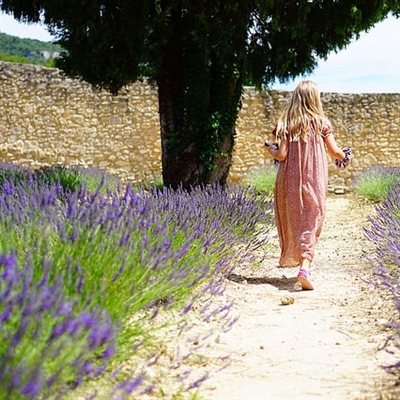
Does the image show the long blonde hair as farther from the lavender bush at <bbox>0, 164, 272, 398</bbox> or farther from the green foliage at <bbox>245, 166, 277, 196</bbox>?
the green foliage at <bbox>245, 166, 277, 196</bbox>

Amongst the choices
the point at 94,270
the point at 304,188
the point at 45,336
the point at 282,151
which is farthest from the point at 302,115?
the point at 45,336

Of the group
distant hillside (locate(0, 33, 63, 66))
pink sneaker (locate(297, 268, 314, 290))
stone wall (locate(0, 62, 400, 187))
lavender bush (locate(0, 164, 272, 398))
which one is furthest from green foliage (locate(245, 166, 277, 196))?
distant hillside (locate(0, 33, 63, 66))

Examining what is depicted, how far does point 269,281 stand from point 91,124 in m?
8.84

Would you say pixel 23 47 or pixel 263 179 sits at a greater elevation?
pixel 23 47

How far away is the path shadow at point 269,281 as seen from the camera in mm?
4422

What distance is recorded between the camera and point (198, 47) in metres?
7.20

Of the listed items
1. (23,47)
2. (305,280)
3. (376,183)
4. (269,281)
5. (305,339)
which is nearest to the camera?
(305,339)

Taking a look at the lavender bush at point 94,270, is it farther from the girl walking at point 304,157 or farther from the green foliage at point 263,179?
the green foliage at point 263,179

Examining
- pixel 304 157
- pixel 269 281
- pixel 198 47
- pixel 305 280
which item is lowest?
pixel 269 281

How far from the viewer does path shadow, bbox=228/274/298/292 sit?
442 cm

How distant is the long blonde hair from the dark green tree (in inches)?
94.7

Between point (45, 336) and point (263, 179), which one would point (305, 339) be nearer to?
point (45, 336)

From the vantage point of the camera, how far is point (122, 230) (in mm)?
2871

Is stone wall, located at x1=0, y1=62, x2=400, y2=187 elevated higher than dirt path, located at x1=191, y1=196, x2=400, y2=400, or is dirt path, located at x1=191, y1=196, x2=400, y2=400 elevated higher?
stone wall, located at x1=0, y1=62, x2=400, y2=187
